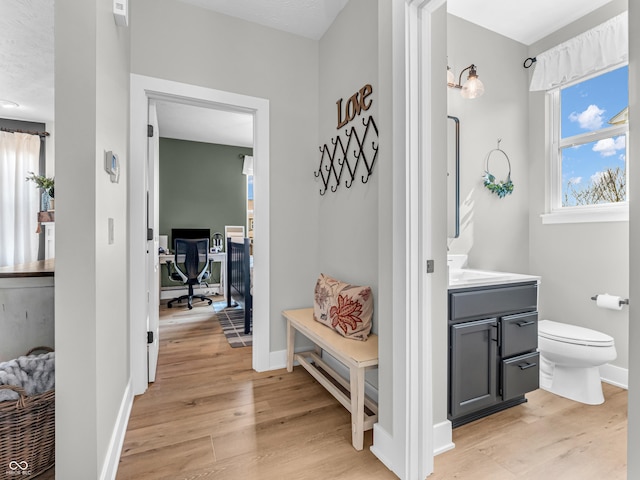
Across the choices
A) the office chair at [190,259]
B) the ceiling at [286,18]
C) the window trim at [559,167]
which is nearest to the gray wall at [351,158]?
the ceiling at [286,18]

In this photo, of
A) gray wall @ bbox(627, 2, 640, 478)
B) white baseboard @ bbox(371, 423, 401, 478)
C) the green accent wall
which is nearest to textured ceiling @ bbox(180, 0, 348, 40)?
gray wall @ bbox(627, 2, 640, 478)

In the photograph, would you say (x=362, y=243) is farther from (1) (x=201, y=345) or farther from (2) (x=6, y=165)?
(2) (x=6, y=165)

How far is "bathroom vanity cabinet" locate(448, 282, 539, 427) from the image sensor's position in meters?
1.70

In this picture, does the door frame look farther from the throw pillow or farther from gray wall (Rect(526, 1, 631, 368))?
gray wall (Rect(526, 1, 631, 368))

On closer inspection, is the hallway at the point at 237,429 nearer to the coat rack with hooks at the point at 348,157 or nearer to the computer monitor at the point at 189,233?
the coat rack with hooks at the point at 348,157

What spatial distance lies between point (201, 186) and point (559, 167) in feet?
16.4

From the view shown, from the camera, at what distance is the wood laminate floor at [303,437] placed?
1.45 meters

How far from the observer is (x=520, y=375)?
6.26 ft

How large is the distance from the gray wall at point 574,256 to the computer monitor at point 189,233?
4734 mm

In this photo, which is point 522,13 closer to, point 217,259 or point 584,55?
point 584,55

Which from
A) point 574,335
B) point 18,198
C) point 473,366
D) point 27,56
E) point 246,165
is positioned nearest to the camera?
point 473,366

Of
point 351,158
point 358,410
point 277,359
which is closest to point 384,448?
point 358,410

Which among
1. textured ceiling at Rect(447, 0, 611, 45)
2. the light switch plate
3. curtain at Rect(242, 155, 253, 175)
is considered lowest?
the light switch plate

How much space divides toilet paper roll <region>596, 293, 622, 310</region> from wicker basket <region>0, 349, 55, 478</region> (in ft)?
10.4
